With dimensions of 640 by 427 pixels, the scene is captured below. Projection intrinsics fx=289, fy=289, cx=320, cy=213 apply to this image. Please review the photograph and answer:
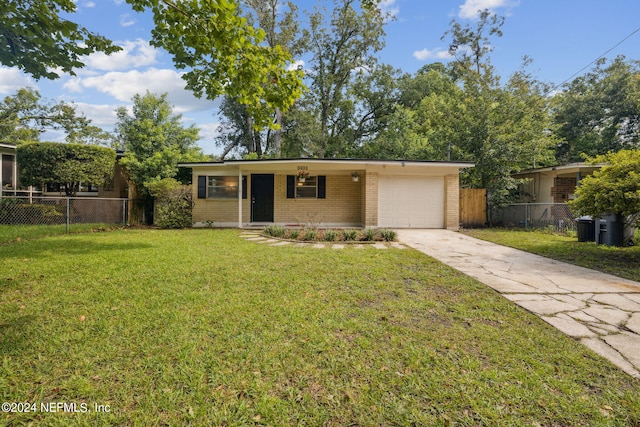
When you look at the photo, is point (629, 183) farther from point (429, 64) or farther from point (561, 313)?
point (429, 64)

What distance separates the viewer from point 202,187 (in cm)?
1191

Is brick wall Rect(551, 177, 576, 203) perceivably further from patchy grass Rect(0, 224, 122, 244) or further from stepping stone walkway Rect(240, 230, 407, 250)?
patchy grass Rect(0, 224, 122, 244)

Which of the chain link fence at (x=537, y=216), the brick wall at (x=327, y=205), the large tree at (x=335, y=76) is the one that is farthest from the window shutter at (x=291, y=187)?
the chain link fence at (x=537, y=216)

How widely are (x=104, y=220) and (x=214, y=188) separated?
4444 millimetres

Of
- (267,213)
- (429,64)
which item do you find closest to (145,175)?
(267,213)

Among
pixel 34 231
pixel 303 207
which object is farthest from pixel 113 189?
pixel 303 207

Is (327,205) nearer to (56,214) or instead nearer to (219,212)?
(219,212)

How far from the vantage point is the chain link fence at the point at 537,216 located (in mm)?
10781

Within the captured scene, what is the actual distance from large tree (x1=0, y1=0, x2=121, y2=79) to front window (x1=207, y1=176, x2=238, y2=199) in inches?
285

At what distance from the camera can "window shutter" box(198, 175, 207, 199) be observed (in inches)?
468

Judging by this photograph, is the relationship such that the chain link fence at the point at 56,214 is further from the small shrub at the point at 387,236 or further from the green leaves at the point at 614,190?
the green leaves at the point at 614,190

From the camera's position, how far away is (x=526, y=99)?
14.6m

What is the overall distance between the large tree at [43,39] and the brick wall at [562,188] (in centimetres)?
1607

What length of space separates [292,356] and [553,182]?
15419 mm
